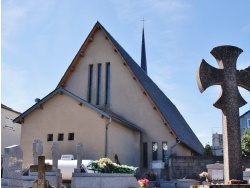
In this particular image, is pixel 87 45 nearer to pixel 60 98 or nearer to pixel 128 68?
pixel 128 68

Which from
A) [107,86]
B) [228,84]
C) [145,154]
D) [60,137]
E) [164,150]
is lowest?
[145,154]

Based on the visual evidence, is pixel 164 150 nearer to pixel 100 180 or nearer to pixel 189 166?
pixel 189 166

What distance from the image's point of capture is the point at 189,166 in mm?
20953

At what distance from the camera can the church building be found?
21500 mm

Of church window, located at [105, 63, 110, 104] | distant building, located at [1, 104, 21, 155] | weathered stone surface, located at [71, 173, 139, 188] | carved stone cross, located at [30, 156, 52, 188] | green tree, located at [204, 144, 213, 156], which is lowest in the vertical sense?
weathered stone surface, located at [71, 173, 139, 188]

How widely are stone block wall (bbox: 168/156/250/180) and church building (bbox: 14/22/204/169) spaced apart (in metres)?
1.80

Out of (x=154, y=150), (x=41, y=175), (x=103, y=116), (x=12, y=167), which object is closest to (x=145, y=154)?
(x=154, y=150)

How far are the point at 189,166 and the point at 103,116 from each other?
5535 millimetres

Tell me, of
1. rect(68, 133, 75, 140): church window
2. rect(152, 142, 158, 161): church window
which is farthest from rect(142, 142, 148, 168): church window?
rect(68, 133, 75, 140): church window

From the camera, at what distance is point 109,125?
2158 centimetres

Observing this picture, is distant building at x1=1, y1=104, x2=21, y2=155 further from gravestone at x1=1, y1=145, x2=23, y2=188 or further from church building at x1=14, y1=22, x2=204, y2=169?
gravestone at x1=1, y1=145, x2=23, y2=188

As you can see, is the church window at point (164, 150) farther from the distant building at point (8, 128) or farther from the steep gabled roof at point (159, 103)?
the distant building at point (8, 128)

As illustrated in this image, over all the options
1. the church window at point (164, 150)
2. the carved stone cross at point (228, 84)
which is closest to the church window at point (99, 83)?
the church window at point (164, 150)

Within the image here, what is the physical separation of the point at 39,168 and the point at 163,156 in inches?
626
